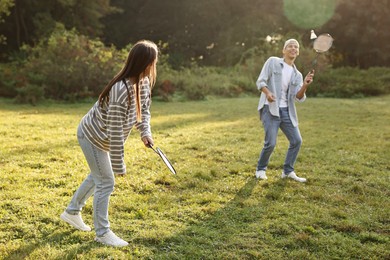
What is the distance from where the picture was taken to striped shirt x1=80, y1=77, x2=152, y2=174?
3766 mm

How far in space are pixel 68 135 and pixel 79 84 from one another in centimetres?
795

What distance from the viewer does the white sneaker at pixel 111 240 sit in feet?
13.6

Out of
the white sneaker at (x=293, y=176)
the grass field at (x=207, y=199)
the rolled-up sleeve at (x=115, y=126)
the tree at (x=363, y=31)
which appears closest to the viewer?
the rolled-up sleeve at (x=115, y=126)

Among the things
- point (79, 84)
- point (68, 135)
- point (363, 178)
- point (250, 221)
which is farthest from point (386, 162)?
point (79, 84)

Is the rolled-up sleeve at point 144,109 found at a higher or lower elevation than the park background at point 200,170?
higher

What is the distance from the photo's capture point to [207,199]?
5.62 metres

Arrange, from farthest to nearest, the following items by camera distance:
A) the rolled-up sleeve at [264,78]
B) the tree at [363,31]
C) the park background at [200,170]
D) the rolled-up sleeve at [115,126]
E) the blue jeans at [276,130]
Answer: the tree at [363,31]
the blue jeans at [276,130]
the rolled-up sleeve at [264,78]
the park background at [200,170]
the rolled-up sleeve at [115,126]

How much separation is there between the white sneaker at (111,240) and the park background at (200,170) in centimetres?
9

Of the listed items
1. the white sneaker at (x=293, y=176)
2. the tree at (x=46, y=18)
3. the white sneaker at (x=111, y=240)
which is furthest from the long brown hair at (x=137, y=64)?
the tree at (x=46, y=18)

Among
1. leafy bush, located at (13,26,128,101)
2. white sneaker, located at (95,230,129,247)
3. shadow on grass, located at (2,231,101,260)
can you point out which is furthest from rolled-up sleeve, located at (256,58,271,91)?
leafy bush, located at (13,26,128,101)

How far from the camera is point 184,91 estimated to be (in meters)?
A: 19.6

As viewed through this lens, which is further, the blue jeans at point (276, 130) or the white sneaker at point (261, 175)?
the white sneaker at point (261, 175)

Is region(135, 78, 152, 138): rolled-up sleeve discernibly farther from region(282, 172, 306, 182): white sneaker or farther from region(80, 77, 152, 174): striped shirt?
region(282, 172, 306, 182): white sneaker

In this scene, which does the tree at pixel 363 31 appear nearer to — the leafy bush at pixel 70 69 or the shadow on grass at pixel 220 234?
the leafy bush at pixel 70 69
